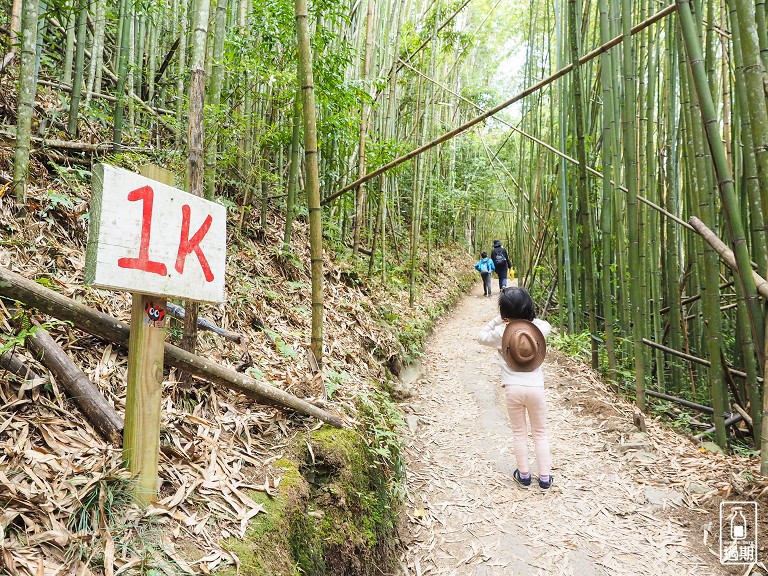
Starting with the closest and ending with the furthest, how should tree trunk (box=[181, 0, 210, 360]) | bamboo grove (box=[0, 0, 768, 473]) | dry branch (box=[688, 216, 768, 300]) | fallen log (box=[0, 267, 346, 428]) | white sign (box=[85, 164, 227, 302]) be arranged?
white sign (box=[85, 164, 227, 302])
fallen log (box=[0, 267, 346, 428])
tree trunk (box=[181, 0, 210, 360])
dry branch (box=[688, 216, 768, 300])
bamboo grove (box=[0, 0, 768, 473])

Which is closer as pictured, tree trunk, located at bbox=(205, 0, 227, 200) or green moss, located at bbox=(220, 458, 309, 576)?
green moss, located at bbox=(220, 458, 309, 576)

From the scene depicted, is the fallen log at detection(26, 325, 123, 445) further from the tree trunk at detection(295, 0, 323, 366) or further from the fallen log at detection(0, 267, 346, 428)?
the tree trunk at detection(295, 0, 323, 366)

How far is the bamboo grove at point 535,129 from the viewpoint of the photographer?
2117 millimetres

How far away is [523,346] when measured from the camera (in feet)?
7.94

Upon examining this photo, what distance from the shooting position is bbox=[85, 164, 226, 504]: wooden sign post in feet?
3.58

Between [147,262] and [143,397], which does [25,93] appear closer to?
[147,262]

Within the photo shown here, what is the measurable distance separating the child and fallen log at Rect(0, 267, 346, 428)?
114 centimetres

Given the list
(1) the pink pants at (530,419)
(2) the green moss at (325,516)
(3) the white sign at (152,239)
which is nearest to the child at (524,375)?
(1) the pink pants at (530,419)

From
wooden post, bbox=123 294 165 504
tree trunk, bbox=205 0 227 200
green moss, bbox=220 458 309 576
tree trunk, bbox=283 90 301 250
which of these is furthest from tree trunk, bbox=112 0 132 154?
green moss, bbox=220 458 309 576

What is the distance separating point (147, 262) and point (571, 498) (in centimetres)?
242

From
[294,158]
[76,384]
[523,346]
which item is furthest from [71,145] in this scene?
[523,346]

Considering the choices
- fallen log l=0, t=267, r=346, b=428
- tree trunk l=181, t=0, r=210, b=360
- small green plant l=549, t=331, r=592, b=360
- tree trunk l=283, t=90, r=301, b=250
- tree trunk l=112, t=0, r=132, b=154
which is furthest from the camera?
small green plant l=549, t=331, r=592, b=360

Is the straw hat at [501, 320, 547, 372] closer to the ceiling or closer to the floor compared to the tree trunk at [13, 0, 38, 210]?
closer to the floor

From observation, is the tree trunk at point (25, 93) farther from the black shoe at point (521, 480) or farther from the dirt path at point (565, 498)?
the black shoe at point (521, 480)
